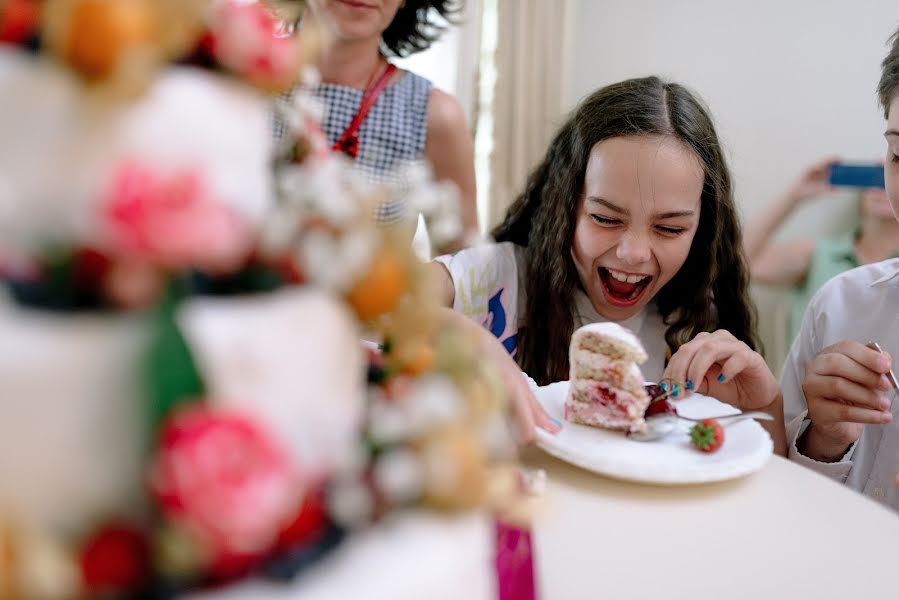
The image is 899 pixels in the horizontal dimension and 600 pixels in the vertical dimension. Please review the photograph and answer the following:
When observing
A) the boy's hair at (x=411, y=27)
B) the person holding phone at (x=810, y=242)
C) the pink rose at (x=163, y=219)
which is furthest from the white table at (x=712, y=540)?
the person holding phone at (x=810, y=242)

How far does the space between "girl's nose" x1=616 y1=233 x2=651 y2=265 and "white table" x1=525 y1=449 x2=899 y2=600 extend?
51cm

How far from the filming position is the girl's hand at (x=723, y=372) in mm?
1092

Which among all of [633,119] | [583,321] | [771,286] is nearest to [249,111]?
[633,119]

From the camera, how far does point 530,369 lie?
153cm

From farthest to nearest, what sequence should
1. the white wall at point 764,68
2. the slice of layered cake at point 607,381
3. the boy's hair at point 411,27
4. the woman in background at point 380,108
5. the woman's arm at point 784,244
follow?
the white wall at point 764,68
the woman's arm at point 784,244
the boy's hair at point 411,27
the woman in background at point 380,108
the slice of layered cake at point 607,381

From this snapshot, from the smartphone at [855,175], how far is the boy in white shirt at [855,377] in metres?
1.51

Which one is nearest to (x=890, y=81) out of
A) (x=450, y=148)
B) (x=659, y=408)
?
(x=659, y=408)

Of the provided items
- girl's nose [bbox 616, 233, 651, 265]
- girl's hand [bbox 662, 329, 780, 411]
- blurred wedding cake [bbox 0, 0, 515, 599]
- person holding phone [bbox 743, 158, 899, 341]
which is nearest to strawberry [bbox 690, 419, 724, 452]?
girl's hand [bbox 662, 329, 780, 411]

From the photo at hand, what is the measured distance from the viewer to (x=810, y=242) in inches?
115

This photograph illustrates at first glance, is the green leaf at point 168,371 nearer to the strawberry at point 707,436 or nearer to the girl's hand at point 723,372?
the strawberry at point 707,436

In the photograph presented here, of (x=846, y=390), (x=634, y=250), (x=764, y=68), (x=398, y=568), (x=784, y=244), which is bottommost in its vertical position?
(x=784, y=244)

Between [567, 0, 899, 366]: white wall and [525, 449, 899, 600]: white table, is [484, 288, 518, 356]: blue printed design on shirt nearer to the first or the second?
[525, 449, 899, 600]: white table

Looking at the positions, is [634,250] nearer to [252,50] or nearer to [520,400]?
[520,400]

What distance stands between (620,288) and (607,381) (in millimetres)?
533
